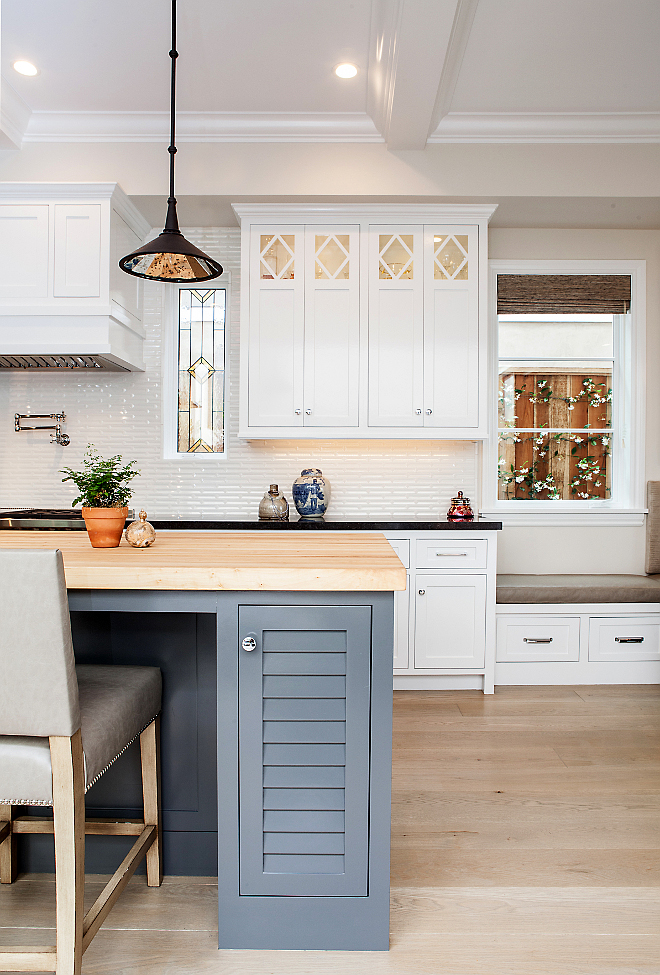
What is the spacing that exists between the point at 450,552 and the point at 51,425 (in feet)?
8.49

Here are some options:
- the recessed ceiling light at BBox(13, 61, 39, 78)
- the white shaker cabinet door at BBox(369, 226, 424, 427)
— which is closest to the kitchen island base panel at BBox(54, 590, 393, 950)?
the white shaker cabinet door at BBox(369, 226, 424, 427)

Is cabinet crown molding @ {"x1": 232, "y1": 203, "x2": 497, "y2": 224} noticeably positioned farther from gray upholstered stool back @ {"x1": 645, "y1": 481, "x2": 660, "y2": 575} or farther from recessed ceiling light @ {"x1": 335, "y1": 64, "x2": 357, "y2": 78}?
gray upholstered stool back @ {"x1": 645, "y1": 481, "x2": 660, "y2": 575}

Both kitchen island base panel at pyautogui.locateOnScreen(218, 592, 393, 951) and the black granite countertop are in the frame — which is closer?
kitchen island base panel at pyautogui.locateOnScreen(218, 592, 393, 951)

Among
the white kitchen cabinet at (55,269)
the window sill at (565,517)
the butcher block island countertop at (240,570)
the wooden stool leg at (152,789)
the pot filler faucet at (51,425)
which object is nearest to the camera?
the butcher block island countertop at (240,570)

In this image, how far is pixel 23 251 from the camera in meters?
3.27

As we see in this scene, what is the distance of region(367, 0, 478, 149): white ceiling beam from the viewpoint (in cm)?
238

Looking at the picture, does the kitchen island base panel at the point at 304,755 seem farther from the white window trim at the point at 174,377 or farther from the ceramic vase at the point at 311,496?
the white window trim at the point at 174,377

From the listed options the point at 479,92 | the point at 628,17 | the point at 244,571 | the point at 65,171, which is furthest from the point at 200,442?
the point at 628,17

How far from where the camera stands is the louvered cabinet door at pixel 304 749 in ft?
4.76

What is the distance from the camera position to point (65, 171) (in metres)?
3.40

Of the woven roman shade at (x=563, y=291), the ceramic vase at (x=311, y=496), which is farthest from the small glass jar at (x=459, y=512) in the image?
the woven roman shade at (x=563, y=291)

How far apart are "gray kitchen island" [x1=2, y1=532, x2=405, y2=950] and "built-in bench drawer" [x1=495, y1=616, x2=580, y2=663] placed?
2.16 m

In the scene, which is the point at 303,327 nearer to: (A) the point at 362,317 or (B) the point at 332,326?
(B) the point at 332,326

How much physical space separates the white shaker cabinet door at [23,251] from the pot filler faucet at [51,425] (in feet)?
2.79
